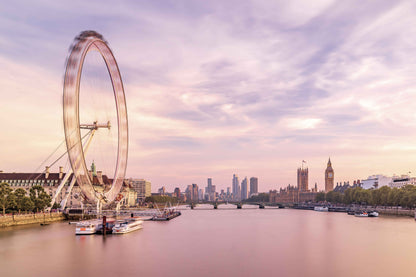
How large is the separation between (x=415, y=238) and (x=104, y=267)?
1776 inches

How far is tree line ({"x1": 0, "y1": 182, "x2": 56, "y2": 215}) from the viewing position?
70750 millimetres

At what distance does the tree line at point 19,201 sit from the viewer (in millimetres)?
70750

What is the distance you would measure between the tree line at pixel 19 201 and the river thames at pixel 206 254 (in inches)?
225

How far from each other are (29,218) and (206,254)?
45551 millimetres

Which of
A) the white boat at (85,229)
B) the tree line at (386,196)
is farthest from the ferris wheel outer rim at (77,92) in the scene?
the tree line at (386,196)

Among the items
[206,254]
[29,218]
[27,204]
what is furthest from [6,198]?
[206,254]

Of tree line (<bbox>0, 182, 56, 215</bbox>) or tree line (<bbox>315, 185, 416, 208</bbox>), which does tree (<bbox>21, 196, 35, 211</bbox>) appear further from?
tree line (<bbox>315, 185, 416, 208</bbox>)

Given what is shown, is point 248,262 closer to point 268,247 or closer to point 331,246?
point 268,247

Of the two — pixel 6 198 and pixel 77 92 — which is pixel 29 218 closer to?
pixel 6 198

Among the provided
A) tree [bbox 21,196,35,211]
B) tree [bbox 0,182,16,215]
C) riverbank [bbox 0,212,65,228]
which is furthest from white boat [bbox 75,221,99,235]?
tree [bbox 21,196,35,211]

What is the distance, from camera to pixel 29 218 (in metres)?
80.1

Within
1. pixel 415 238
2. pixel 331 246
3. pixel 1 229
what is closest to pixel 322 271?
pixel 331 246

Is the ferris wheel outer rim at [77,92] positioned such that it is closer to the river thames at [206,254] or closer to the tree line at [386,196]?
the river thames at [206,254]

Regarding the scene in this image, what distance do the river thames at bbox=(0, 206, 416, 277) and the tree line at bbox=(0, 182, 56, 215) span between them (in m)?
5.73
